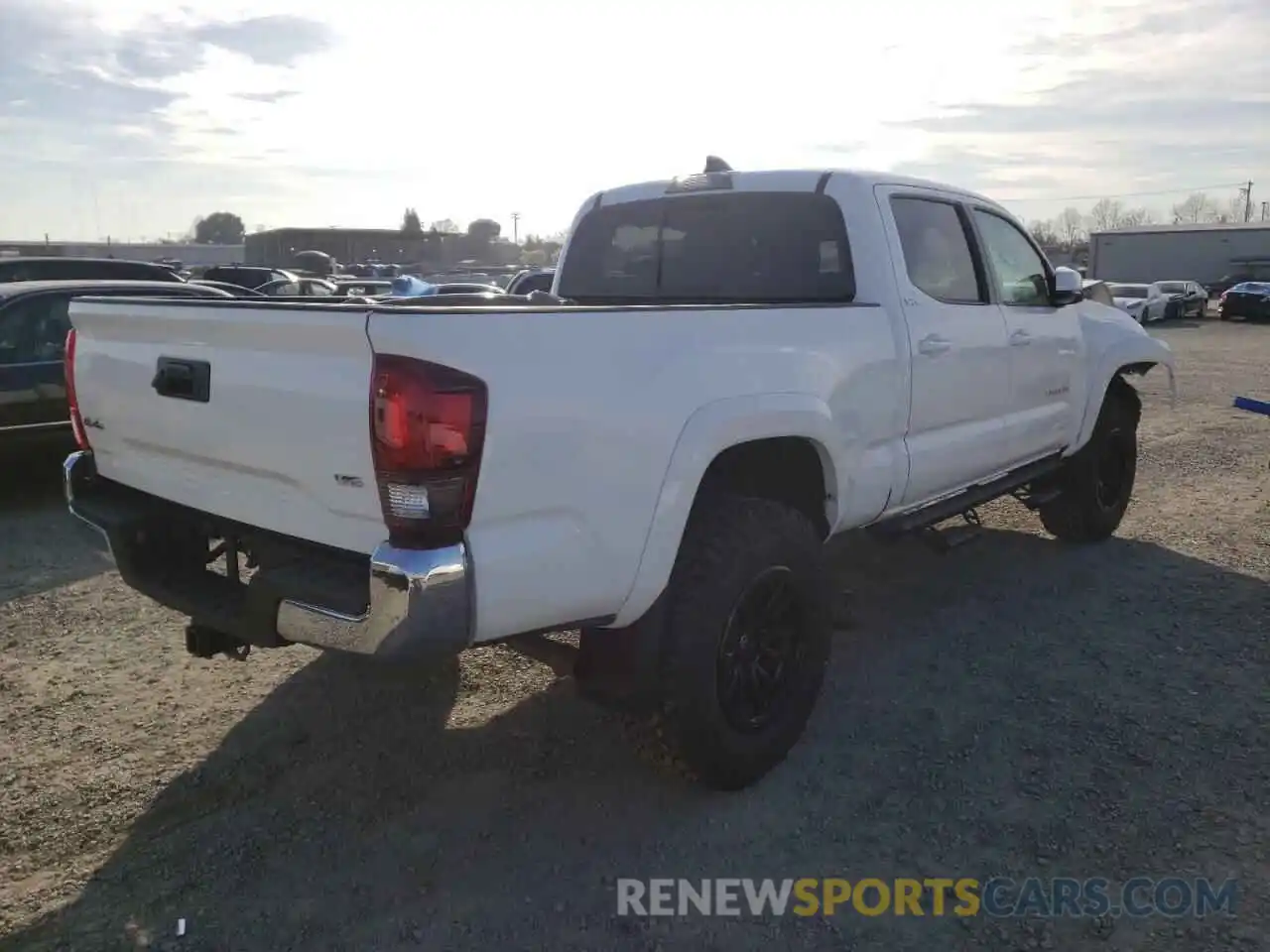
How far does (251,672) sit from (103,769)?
0.87m

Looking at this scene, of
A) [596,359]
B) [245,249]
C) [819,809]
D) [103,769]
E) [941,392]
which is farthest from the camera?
[245,249]

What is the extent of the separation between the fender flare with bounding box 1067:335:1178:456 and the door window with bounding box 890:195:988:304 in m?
1.43

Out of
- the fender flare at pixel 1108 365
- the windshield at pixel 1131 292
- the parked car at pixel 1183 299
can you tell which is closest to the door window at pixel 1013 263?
the fender flare at pixel 1108 365

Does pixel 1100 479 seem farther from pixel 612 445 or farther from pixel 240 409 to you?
pixel 240 409

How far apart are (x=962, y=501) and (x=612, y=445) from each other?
258cm

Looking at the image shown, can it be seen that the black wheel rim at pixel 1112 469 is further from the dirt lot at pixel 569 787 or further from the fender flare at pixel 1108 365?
the dirt lot at pixel 569 787

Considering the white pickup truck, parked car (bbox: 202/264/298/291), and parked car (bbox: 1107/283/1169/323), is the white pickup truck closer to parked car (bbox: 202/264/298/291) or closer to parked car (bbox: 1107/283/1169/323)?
parked car (bbox: 202/264/298/291)

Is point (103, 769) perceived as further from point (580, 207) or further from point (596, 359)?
point (580, 207)

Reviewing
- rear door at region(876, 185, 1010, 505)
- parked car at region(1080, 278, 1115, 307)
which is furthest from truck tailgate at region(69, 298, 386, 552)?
parked car at region(1080, 278, 1115, 307)

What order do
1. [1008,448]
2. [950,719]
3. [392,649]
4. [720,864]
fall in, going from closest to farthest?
[392,649], [720,864], [950,719], [1008,448]

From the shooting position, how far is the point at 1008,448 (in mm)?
4852

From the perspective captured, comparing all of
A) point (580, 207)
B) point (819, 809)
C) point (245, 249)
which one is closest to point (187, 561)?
point (819, 809)

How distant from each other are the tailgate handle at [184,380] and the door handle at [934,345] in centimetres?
266

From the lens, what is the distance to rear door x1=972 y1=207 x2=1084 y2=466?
15.9ft
